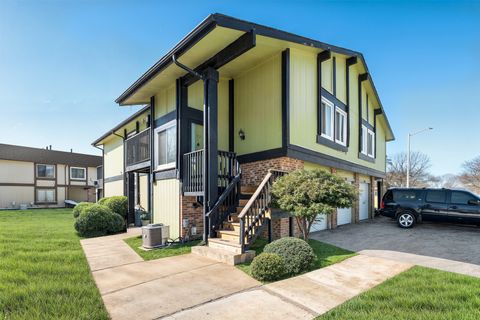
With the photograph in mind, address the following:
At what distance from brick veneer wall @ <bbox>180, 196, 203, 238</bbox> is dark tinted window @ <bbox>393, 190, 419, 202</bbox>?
8633 mm

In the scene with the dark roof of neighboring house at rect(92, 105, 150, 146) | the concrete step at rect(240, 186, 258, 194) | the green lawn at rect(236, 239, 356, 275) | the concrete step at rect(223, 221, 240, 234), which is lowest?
the green lawn at rect(236, 239, 356, 275)

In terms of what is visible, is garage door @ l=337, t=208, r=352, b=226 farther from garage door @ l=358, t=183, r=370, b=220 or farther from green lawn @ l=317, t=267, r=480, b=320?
green lawn @ l=317, t=267, r=480, b=320

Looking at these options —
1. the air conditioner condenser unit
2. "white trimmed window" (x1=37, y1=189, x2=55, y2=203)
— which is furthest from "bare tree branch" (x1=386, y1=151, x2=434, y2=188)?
"white trimmed window" (x1=37, y1=189, x2=55, y2=203)

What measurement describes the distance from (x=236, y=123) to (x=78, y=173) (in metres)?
30.6

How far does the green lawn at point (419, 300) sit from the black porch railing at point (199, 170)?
17.4 feet

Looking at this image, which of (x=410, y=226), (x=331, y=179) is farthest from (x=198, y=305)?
(x=410, y=226)

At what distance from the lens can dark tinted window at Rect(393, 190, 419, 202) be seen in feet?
38.0

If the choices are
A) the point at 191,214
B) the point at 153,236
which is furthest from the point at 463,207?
the point at 153,236

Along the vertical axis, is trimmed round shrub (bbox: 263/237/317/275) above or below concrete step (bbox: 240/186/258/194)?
below

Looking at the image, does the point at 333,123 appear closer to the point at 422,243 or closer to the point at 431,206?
the point at 431,206

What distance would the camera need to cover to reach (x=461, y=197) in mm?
10578

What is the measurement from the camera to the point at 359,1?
1061 centimetres

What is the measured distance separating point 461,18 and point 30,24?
16010 millimetres

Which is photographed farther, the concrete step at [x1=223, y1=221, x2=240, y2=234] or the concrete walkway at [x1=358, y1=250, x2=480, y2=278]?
the concrete step at [x1=223, y1=221, x2=240, y2=234]
